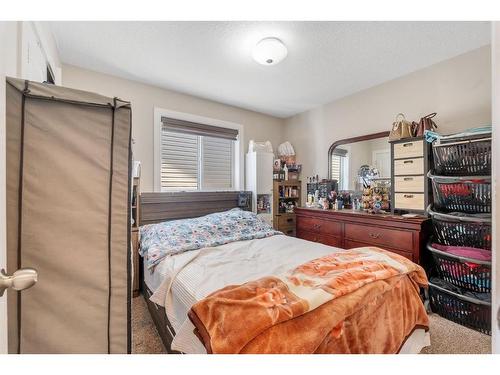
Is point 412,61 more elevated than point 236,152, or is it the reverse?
point 412,61

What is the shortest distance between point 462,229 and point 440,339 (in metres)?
0.90

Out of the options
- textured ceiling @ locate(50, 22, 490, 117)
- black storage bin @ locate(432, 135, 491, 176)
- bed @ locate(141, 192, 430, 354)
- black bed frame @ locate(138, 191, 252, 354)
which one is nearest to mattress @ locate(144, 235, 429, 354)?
bed @ locate(141, 192, 430, 354)

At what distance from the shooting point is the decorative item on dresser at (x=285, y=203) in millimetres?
3803

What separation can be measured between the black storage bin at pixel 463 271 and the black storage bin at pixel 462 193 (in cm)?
41

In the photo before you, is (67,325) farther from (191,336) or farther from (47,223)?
(191,336)

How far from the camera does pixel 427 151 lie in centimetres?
226

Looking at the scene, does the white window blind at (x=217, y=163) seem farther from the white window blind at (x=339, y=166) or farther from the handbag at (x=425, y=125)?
the handbag at (x=425, y=125)

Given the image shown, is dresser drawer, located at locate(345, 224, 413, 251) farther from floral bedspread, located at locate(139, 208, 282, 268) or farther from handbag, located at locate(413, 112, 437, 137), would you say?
handbag, located at locate(413, 112, 437, 137)

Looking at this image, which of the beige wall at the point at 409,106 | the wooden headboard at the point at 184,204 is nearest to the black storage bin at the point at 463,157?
the beige wall at the point at 409,106

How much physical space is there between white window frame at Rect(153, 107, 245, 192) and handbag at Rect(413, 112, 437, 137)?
7.65ft

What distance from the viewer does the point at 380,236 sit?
247 cm
